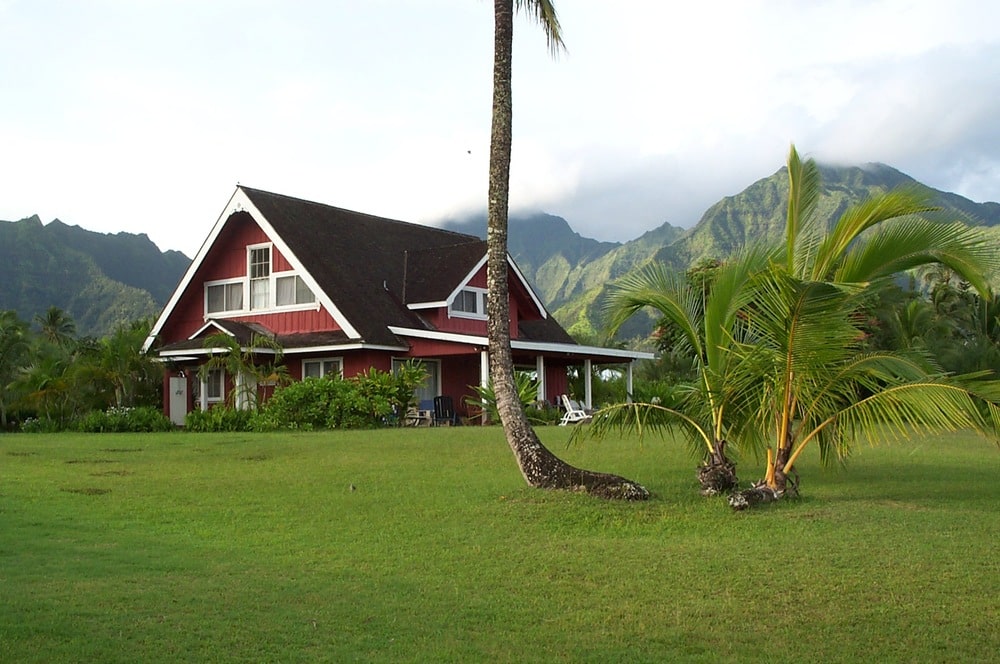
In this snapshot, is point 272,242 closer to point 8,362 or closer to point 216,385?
point 216,385

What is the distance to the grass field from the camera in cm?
581

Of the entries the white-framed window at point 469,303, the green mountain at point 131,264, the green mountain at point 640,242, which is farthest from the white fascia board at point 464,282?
the green mountain at point 131,264

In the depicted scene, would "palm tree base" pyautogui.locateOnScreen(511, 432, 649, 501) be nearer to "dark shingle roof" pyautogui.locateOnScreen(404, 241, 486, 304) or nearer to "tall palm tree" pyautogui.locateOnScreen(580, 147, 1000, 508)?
"tall palm tree" pyautogui.locateOnScreen(580, 147, 1000, 508)

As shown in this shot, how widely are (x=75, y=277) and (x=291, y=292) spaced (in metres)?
78.9

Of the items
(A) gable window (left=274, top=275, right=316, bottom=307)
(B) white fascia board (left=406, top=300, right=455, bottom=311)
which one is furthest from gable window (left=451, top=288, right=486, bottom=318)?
(A) gable window (left=274, top=275, right=316, bottom=307)

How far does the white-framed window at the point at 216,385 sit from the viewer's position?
28.3 m

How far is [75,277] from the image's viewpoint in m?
98.8

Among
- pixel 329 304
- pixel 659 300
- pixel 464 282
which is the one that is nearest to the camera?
pixel 659 300

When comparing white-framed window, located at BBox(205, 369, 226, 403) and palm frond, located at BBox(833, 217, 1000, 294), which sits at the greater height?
palm frond, located at BBox(833, 217, 1000, 294)

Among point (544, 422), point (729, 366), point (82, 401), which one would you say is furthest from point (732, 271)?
point (82, 401)

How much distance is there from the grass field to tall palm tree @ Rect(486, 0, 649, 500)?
1.27 ft

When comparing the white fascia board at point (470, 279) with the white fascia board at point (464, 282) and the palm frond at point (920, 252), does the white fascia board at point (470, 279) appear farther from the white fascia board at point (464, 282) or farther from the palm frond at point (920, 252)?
the palm frond at point (920, 252)

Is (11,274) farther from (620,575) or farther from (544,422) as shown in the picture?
(620,575)

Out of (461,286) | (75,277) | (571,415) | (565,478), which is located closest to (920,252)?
(565,478)
